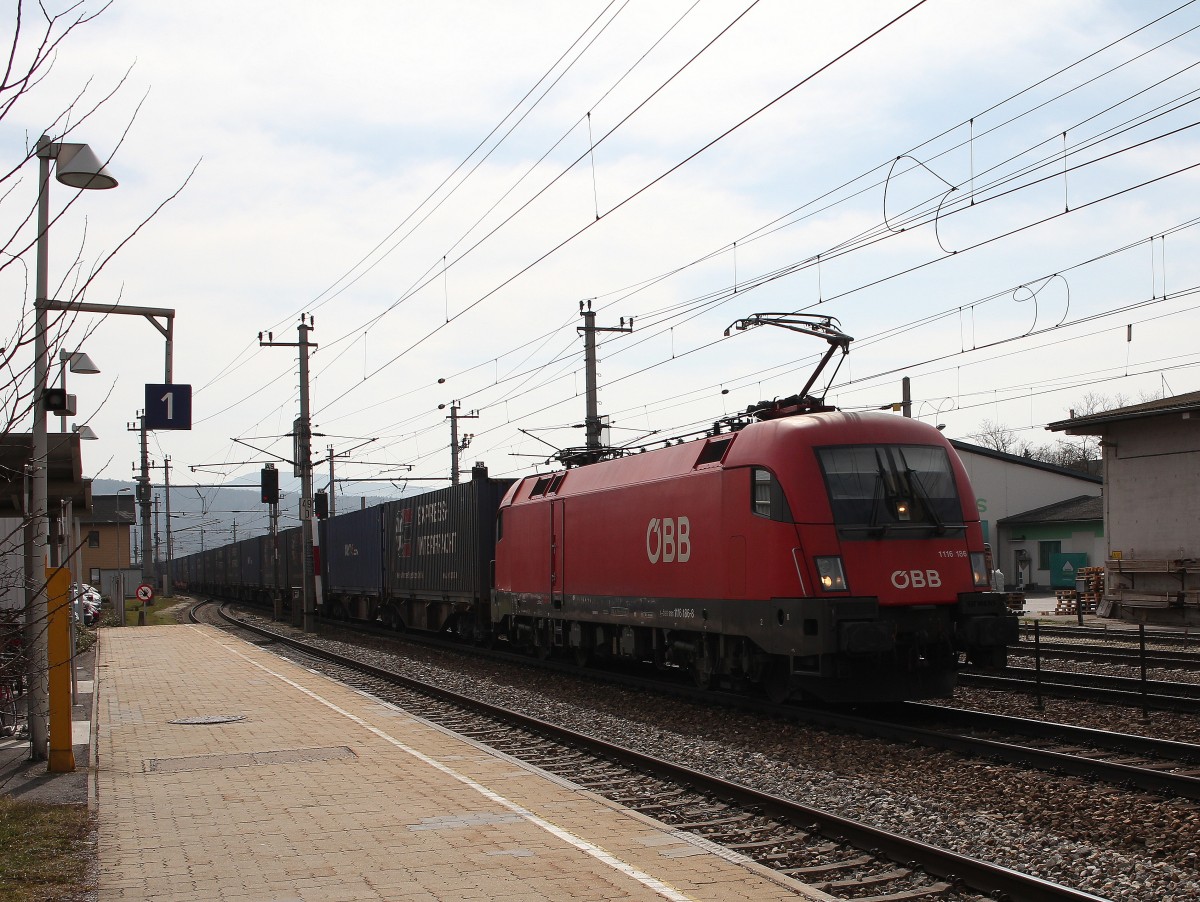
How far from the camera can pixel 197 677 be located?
725 inches

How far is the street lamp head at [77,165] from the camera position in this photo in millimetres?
8461

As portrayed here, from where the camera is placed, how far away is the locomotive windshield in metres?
12.3

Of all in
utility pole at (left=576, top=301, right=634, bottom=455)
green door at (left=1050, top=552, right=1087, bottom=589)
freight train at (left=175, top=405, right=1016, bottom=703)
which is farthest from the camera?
green door at (left=1050, top=552, right=1087, bottom=589)

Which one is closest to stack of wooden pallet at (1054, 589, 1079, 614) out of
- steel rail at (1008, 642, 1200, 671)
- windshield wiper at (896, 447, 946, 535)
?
steel rail at (1008, 642, 1200, 671)

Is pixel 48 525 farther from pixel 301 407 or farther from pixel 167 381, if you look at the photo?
pixel 301 407

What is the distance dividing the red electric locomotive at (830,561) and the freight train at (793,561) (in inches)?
0.7

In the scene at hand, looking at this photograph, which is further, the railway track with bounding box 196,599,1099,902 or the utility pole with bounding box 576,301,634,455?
A: the utility pole with bounding box 576,301,634,455

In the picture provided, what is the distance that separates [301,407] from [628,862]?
1116 inches

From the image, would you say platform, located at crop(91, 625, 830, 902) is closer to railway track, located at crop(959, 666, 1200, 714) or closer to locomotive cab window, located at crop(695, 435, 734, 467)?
locomotive cab window, located at crop(695, 435, 734, 467)

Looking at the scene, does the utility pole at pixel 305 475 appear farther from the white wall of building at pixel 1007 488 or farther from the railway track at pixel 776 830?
the white wall of building at pixel 1007 488

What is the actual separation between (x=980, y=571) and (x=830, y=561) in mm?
1854

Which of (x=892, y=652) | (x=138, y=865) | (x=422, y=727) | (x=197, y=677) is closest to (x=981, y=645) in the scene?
(x=892, y=652)

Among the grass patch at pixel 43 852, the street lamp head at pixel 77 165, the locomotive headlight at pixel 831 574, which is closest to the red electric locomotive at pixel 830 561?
the locomotive headlight at pixel 831 574

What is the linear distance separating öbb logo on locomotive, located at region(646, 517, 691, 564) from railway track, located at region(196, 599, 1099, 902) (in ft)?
9.76
